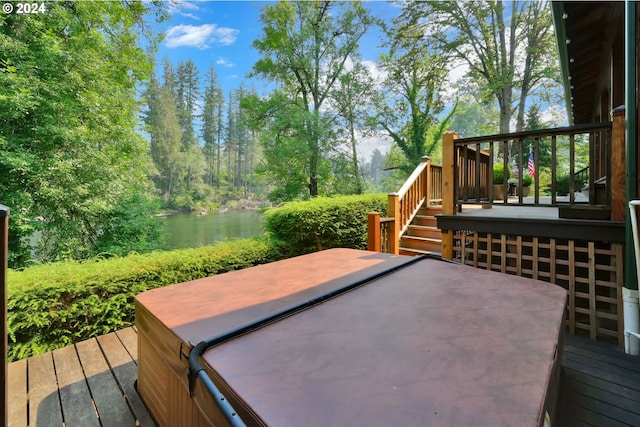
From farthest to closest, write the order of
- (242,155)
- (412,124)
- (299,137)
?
(242,155), (412,124), (299,137)

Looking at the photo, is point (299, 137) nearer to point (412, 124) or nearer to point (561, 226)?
point (412, 124)

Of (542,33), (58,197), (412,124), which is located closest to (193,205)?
(412,124)

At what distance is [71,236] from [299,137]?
7.80 metres

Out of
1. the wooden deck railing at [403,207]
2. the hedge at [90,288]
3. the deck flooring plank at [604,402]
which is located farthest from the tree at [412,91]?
the deck flooring plank at [604,402]

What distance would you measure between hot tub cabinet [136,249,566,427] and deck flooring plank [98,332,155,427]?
10 centimetres

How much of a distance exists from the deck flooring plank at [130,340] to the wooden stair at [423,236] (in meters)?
3.73

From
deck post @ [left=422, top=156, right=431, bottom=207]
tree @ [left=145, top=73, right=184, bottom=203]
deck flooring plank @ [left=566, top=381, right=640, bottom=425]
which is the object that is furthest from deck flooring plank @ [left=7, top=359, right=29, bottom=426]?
tree @ [left=145, top=73, right=184, bottom=203]

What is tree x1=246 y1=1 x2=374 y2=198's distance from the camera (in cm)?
1144

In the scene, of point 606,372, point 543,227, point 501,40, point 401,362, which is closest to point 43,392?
point 401,362

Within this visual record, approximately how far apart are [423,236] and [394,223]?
1117 mm

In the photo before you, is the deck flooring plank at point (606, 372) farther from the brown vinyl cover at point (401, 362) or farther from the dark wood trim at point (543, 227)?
the brown vinyl cover at point (401, 362)

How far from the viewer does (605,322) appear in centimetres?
269

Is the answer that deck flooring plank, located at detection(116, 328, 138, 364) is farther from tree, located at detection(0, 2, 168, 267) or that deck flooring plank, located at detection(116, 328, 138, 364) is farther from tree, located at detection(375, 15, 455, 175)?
tree, located at detection(375, 15, 455, 175)

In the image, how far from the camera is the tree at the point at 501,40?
41.3 ft
